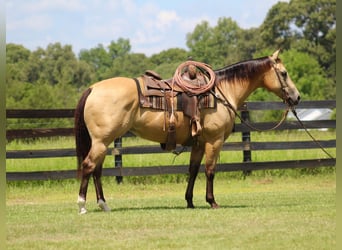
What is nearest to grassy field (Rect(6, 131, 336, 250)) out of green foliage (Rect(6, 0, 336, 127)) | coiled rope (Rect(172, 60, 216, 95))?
coiled rope (Rect(172, 60, 216, 95))

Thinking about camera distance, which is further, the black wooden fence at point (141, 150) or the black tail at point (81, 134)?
the black wooden fence at point (141, 150)

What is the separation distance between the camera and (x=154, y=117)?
8.57m

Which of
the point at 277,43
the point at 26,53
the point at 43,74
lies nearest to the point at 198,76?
the point at 277,43

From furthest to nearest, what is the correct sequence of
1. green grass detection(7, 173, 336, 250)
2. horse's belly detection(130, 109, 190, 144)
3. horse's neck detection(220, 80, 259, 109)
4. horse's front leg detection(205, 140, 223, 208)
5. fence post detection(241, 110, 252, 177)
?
1. fence post detection(241, 110, 252, 177)
2. horse's neck detection(220, 80, 259, 109)
3. horse's front leg detection(205, 140, 223, 208)
4. horse's belly detection(130, 109, 190, 144)
5. green grass detection(7, 173, 336, 250)

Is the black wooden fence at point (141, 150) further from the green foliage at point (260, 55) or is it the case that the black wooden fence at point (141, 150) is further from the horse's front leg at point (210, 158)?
the green foliage at point (260, 55)

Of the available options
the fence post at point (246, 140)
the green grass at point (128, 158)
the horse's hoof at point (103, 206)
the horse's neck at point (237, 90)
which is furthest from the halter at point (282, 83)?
the green grass at point (128, 158)

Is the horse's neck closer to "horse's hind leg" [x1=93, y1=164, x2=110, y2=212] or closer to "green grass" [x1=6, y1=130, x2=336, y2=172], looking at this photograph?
"horse's hind leg" [x1=93, y1=164, x2=110, y2=212]

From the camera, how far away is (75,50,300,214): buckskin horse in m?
8.16

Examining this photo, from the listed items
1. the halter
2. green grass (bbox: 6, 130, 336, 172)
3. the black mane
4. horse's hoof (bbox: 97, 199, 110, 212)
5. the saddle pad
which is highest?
the black mane

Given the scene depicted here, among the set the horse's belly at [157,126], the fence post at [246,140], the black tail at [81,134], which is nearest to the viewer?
the black tail at [81,134]

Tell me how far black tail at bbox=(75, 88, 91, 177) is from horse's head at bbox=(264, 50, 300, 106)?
9.05ft

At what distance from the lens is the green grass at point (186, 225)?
231 inches

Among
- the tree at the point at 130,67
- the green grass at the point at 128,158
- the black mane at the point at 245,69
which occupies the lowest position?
the green grass at the point at 128,158

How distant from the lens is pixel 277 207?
8500 mm
